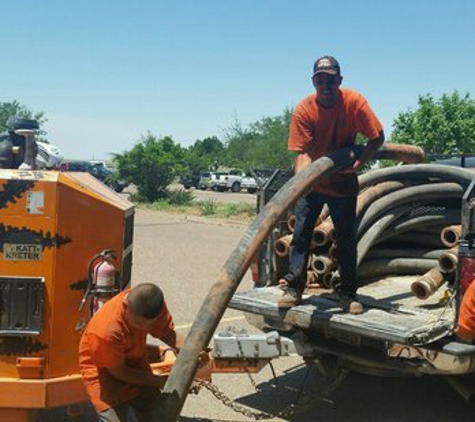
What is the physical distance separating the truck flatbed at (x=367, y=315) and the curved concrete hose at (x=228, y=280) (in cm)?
97

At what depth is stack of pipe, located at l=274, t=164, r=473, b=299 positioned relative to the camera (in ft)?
17.7

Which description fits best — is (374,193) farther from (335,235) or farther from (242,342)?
(242,342)

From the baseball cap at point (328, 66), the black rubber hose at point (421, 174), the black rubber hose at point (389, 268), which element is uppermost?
the baseball cap at point (328, 66)

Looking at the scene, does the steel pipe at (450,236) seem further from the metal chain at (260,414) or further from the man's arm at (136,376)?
the man's arm at (136,376)

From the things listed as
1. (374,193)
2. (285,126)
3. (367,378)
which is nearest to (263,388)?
(367,378)

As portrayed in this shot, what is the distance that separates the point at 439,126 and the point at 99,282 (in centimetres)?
2418

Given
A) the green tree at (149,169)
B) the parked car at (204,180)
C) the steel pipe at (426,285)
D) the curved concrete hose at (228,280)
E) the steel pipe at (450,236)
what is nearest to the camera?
the curved concrete hose at (228,280)

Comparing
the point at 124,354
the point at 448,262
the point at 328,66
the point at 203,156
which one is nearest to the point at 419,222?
the point at 448,262

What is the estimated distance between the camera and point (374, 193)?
19.0 feet

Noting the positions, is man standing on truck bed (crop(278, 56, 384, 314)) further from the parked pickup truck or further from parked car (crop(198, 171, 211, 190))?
parked car (crop(198, 171, 211, 190))

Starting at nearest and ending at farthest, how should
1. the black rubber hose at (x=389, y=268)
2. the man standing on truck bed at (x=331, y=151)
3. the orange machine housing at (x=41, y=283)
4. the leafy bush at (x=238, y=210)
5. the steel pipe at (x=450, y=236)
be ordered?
the orange machine housing at (x=41, y=283), the man standing on truck bed at (x=331, y=151), the steel pipe at (x=450, y=236), the black rubber hose at (x=389, y=268), the leafy bush at (x=238, y=210)

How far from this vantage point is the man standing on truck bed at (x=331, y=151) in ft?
15.1

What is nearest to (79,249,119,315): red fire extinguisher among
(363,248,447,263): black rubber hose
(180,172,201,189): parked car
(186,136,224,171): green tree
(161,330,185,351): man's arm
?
(161,330,185,351): man's arm

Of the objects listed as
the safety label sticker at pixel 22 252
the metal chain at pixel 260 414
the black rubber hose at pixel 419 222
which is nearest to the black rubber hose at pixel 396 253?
the black rubber hose at pixel 419 222
